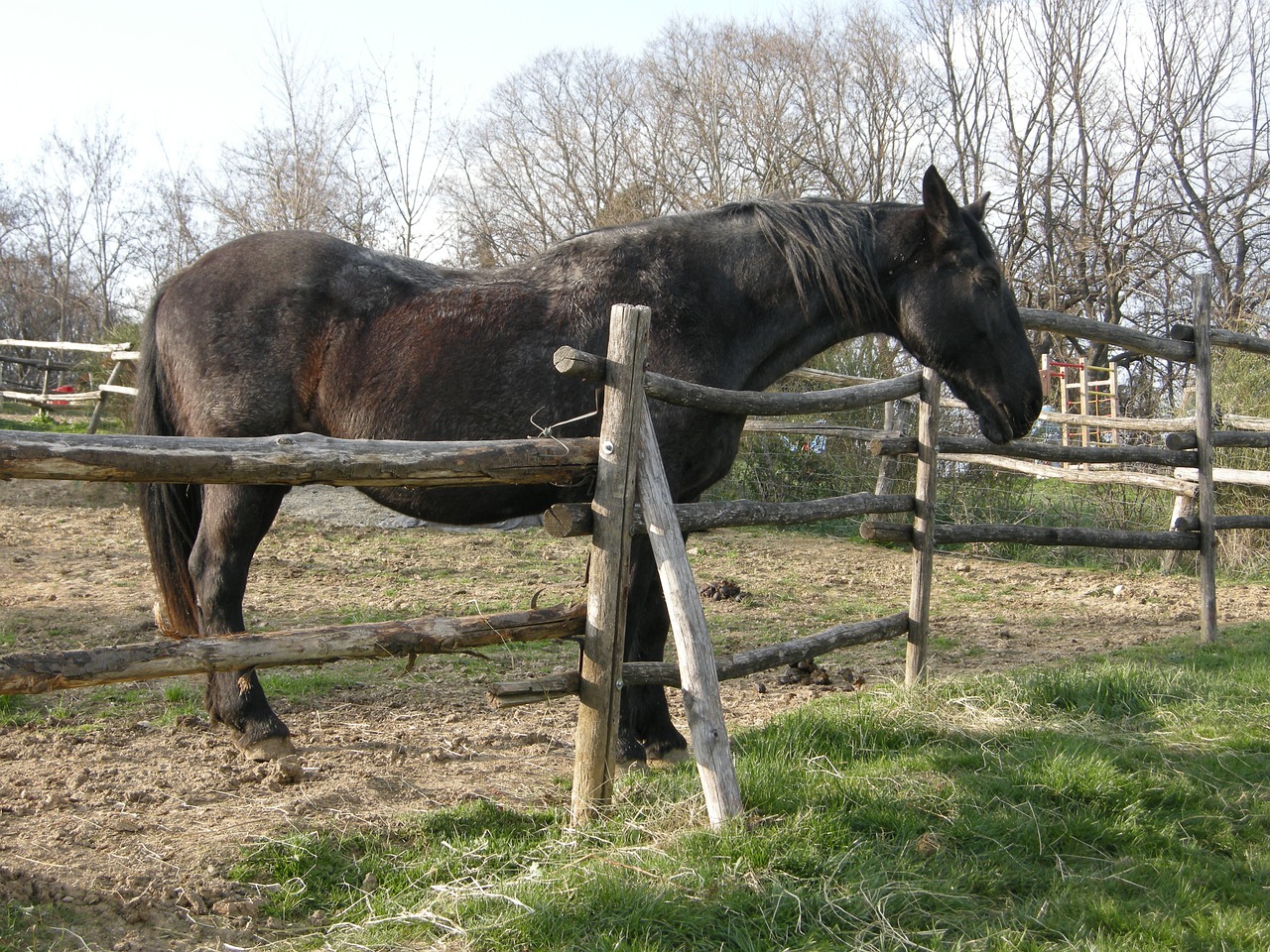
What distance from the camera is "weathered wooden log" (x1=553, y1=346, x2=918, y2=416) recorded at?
285 cm

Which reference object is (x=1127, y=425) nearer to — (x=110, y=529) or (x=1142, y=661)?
(x=1142, y=661)

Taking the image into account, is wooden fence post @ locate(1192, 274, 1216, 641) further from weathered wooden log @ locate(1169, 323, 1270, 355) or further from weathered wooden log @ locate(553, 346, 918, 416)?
weathered wooden log @ locate(553, 346, 918, 416)

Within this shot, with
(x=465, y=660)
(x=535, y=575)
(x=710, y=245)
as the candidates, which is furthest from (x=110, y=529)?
(x=710, y=245)

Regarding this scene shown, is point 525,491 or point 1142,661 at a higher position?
point 525,491

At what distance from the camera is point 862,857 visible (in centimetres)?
261

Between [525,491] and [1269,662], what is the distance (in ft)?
14.0

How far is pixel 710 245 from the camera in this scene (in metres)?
4.14

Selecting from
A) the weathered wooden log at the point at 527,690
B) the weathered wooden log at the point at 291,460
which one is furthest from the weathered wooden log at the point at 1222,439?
the weathered wooden log at the point at 527,690

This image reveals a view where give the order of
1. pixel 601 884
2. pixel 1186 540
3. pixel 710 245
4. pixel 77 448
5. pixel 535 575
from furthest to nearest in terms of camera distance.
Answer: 1. pixel 535 575
2. pixel 1186 540
3. pixel 710 245
4. pixel 601 884
5. pixel 77 448

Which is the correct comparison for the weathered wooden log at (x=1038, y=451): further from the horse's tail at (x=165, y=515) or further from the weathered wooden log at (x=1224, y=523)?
the horse's tail at (x=165, y=515)

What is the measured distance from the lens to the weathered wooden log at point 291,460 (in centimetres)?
212

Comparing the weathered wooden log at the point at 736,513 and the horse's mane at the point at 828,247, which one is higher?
the horse's mane at the point at 828,247

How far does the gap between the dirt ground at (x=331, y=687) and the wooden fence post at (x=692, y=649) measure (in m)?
0.70

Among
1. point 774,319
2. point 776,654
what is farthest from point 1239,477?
point 776,654
